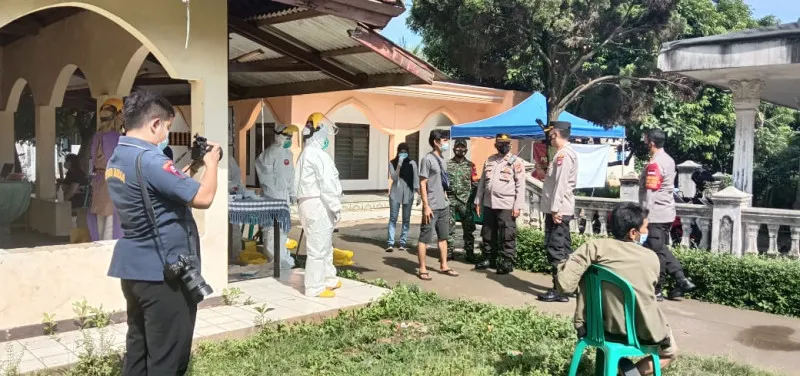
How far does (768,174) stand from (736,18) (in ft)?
29.6

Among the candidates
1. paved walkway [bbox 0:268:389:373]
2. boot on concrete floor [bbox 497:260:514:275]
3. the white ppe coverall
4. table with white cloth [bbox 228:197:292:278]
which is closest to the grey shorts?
boot on concrete floor [bbox 497:260:514:275]

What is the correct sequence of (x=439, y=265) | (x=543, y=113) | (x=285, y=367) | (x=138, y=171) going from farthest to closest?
(x=543, y=113) < (x=439, y=265) < (x=285, y=367) < (x=138, y=171)

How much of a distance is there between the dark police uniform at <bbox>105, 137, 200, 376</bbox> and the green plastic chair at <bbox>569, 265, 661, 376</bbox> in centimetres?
219

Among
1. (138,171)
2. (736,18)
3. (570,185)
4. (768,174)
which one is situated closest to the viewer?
(138,171)

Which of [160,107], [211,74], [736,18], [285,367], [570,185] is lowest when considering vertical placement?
[285,367]

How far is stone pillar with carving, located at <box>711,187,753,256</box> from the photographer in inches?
274

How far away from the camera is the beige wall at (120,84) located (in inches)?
184

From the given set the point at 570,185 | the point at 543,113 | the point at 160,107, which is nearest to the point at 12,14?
the point at 160,107

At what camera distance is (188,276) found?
303 centimetres

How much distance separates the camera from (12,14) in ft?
15.0

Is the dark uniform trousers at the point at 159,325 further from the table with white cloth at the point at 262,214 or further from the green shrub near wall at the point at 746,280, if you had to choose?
the green shrub near wall at the point at 746,280

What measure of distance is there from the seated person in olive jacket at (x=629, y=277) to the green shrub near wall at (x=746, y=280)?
129 inches

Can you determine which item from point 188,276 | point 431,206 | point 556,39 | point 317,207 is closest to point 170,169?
point 188,276

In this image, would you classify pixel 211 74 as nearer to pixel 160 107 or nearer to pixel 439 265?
pixel 160 107
